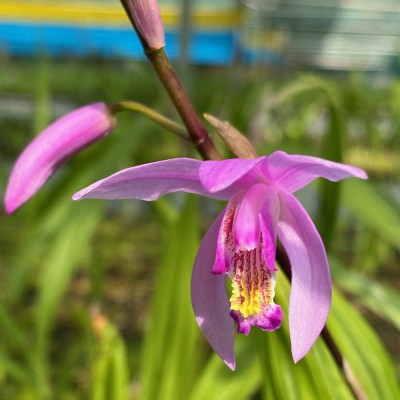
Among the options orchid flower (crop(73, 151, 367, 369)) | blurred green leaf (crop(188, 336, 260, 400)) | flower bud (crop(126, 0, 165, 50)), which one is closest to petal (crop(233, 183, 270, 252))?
orchid flower (crop(73, 151, 367, 369))

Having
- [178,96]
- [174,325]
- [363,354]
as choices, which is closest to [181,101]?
[178,96]

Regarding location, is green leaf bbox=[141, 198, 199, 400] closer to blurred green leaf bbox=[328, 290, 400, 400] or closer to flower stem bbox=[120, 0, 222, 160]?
blurred green leaf bbox=[328, 290, 400, 400]

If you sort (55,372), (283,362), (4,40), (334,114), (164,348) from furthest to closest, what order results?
1. (4,40)
2. (55,372)
3. (164,348)
4. (334,114)
5. (283,362)

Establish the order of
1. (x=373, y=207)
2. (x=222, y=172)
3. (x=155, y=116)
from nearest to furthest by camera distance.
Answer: (x=222, y=172)
(x=155, y=116)
(x=373, y=207)

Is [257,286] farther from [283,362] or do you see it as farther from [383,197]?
[383,197]

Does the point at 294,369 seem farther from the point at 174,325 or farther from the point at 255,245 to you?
the point at 174,325

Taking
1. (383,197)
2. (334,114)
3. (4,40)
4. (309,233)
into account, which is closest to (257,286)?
(309,233)

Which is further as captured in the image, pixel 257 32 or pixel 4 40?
pixel 4 40
